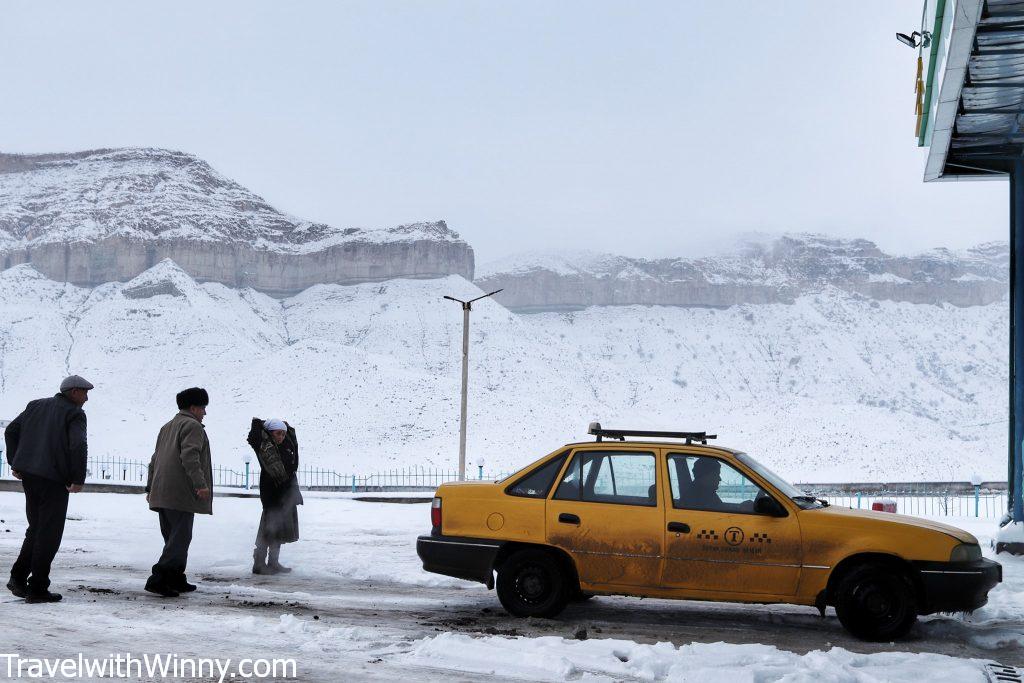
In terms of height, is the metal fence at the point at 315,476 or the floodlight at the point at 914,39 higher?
the floodlight at the point at 914,39

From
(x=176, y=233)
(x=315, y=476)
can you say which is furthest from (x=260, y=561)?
(x=176, y=233)

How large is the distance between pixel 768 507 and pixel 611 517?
1236 millimetres

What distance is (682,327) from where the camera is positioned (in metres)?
133

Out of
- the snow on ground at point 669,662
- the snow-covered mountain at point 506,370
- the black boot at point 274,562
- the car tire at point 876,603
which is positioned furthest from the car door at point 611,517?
the snow-covered mountain at point 506,370

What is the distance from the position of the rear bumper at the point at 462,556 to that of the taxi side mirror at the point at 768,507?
211 cm

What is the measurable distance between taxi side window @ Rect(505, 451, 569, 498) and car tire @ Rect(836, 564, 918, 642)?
239cm

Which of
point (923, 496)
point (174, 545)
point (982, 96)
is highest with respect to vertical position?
point (982, 96)

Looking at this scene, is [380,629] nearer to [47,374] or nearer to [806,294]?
[47,374]

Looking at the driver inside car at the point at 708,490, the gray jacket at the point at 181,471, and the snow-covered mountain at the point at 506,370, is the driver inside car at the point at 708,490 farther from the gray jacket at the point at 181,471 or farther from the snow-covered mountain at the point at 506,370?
the snow-covered mountain at the point at 506,370

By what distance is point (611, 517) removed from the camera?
7.66 m

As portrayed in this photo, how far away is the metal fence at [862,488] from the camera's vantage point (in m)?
31.2

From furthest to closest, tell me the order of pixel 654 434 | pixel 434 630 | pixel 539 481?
1. pixel 654 434
2. pixel 539 481
3. pixel 434 630

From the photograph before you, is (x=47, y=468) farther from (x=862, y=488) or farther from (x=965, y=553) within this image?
(x=862, y=488)

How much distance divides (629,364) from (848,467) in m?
58.3
